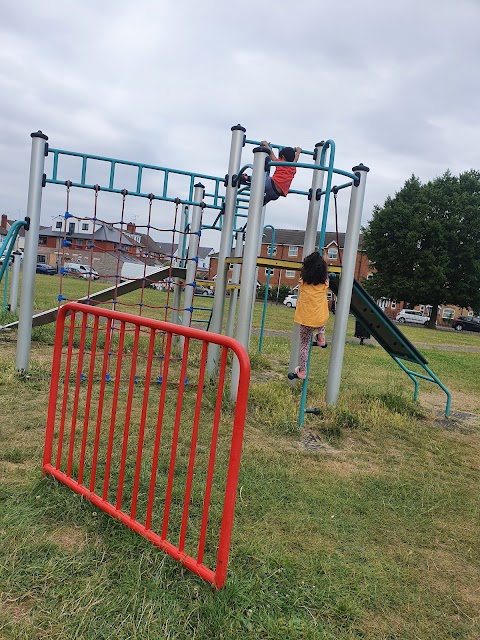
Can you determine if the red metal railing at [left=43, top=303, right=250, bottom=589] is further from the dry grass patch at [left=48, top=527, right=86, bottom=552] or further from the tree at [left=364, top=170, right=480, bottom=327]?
the tree at [left=364, top=170, right=480, bottom=327]

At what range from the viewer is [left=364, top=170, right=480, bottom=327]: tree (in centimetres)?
3425

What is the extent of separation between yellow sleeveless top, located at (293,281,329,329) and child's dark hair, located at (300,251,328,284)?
75mm

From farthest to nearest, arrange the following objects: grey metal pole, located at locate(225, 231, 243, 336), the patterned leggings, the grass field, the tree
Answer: the tree
grey metal pole, located at locate(225, 231, 243, 336)
the patterned leggings
the grass field

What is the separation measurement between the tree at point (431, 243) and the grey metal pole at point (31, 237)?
104ft

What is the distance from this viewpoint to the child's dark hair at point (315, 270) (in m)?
4.91

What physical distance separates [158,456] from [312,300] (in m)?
2.40

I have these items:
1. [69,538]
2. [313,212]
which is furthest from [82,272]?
[313,212]

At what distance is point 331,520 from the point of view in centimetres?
302

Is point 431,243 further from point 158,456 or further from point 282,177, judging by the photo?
point 158,456

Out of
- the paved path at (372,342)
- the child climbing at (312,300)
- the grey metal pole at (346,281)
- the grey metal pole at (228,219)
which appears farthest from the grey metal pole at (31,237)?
the paved path at (372,342)

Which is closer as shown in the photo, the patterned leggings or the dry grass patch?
the dry grass patch

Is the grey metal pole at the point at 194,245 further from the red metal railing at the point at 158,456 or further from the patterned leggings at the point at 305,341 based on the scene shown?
the red metal railing at the point at 158,456

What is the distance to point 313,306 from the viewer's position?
5031mm

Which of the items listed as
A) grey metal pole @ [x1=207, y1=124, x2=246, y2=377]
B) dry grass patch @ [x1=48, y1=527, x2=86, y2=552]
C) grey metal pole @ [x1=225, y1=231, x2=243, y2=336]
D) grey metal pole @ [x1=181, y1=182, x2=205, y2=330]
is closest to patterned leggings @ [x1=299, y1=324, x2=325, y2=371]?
grey metal pole @ [x1=207, y1=124, x2=246, y2=377]
